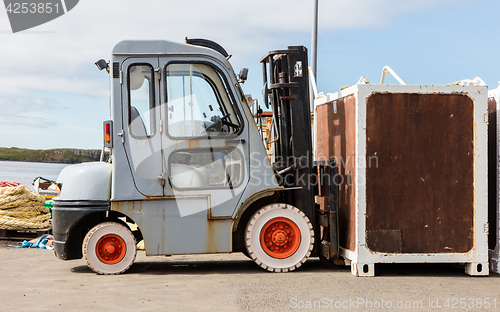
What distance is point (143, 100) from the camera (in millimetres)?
6254

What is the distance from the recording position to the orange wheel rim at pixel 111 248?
6.35 m

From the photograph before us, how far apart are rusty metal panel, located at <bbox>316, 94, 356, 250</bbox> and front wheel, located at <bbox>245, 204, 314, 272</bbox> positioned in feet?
1.58

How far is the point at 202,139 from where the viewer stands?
627 centimetres

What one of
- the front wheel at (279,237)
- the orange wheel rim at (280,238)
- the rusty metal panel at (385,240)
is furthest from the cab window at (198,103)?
the rusty metal panel at (385,240)

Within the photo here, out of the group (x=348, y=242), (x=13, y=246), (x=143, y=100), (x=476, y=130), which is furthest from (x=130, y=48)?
(x=13, y=246)

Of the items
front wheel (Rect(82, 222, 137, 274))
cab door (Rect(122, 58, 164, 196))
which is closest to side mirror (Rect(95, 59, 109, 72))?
cab door (Rect(122, 58, 164, 196))

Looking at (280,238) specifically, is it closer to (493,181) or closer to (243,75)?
(243,75)

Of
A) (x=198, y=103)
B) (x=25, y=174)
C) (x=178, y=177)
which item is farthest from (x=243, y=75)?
(x=25, y=174)

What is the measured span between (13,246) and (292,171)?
5.66 metres

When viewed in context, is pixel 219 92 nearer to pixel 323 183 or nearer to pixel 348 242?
pixel 323 183

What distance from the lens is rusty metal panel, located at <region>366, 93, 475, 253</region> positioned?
6293mm

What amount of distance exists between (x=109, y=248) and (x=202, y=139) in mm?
1689

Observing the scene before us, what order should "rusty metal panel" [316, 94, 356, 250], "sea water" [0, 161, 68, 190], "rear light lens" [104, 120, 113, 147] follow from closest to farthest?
"rear light lens" [104, 120, 113, 147] < "rusty metal panel" [316, 94, 356, 250] < "sea water" [0, 161, 68, 190]

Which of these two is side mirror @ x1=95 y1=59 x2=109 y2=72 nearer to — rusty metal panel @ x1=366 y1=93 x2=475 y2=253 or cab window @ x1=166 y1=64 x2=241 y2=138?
cab window @ x1=166 y1=64 x2=241 y2=138
